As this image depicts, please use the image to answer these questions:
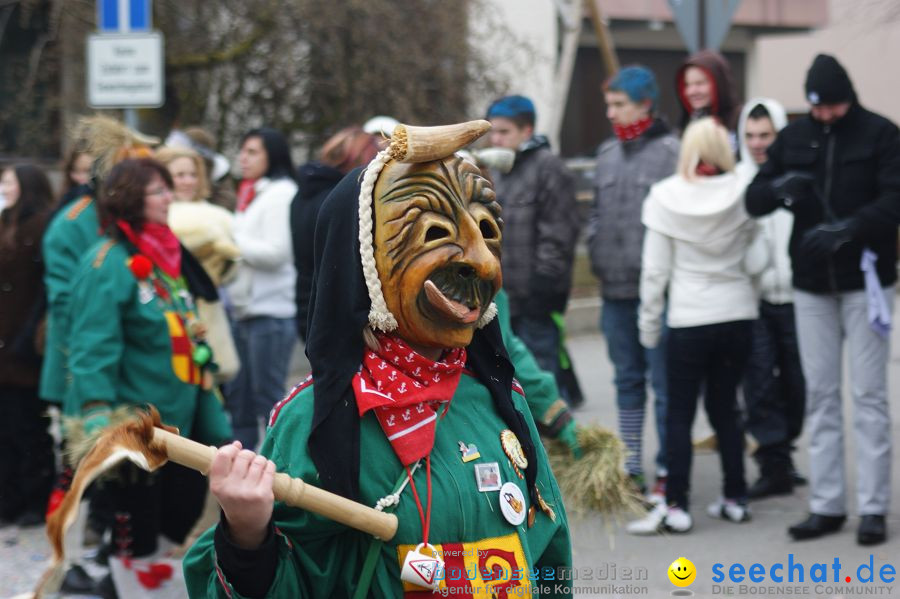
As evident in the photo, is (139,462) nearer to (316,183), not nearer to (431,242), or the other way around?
(431,242)

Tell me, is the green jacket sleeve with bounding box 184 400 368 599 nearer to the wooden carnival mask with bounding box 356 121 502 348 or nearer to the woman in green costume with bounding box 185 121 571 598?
the woman in green costume with bounding box 185 121 571 598

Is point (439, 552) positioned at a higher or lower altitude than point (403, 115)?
lower

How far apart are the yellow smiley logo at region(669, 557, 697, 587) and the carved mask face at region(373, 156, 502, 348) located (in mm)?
2965

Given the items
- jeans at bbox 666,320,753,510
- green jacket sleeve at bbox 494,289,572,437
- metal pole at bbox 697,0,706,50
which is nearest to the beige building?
metal pole at bbox 697,0,706,50

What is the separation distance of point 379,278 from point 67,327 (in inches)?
157

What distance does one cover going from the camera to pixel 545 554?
283 centimetres

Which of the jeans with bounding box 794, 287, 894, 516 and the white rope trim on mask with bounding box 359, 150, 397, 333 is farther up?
the white rope trim on mask with bounding box 359, 150, 397, 333

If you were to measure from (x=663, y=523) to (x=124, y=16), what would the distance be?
5.50 m

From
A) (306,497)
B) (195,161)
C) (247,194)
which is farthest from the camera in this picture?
(247,194)

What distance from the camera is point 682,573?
529 centimetres

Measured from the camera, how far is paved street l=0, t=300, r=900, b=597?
5.14 metres

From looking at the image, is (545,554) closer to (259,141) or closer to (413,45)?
(259,141)

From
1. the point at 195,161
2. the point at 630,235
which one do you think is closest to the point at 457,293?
the point at 630,235

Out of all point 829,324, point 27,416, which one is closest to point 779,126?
point 829,324
